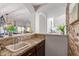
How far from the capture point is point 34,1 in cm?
219

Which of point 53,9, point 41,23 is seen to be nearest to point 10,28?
point 41,23

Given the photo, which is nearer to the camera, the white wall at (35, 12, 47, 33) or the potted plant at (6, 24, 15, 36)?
the potted plant at (6, 24, 15, 36)

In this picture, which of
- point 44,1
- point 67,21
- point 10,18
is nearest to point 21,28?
point 10,18

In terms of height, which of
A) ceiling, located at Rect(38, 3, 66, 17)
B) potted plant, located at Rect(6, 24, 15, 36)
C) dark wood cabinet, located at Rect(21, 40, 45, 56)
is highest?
ceiling, located at Rect(38, 3, 66, 17)

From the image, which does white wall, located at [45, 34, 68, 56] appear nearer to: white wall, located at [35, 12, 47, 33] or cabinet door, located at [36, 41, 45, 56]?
cabinet door, located at [36, 41, 45, 56]

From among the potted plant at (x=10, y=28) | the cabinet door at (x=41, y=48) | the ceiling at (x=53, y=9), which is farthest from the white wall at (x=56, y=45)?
the potted plant at (x=10, y=28)

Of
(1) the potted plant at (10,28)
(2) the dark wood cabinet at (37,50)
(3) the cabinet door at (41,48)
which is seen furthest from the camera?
(3) the cabinet door at (41,48)

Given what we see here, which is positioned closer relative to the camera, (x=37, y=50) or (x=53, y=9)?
(x=53, y=9)

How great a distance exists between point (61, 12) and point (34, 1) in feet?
1.59

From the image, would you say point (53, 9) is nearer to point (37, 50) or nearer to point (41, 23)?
point (41, 23)

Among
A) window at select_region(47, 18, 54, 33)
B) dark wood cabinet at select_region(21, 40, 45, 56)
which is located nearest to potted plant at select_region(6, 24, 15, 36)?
dark wood cabinet at select_region(21, 40, 45, 56)

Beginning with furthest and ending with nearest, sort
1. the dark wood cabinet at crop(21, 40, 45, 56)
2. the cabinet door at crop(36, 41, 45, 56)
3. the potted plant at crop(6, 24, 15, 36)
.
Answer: the cabinet door at crop(36, 41, 45, 56) < the potted plant at crop(6, 24, 15, 36) < the dark wood cabinet at crop(21, 40, 45, 56)

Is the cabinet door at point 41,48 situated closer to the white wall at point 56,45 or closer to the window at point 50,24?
the white wall at point 56,45

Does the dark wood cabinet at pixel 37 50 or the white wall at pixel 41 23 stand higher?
the white wall at pixel 41 23
